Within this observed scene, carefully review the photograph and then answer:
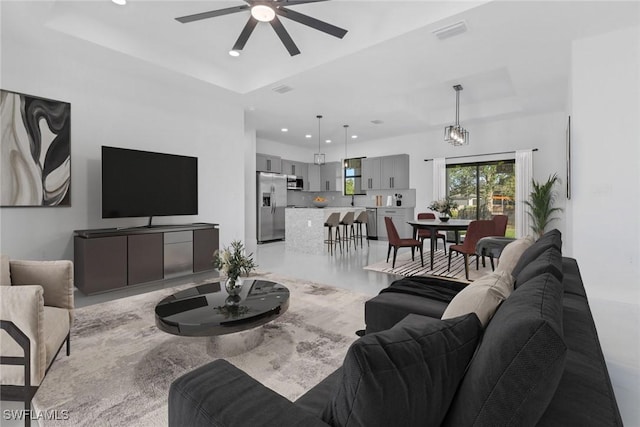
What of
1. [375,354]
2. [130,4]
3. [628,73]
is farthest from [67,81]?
[628,73]

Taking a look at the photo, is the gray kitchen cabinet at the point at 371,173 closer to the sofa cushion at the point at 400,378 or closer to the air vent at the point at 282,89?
the air vent at the point at 282,89

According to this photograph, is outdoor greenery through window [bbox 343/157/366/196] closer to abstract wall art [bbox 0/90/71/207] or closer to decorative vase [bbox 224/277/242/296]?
abstract wall art [bbox 0/90/71/207]

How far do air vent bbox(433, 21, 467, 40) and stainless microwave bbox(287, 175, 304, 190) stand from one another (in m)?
6.39

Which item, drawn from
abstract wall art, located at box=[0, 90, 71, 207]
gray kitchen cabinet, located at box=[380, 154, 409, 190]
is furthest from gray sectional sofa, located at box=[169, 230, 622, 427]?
gray kitchen cabinet, located at box=[380, 154, 409, 190]

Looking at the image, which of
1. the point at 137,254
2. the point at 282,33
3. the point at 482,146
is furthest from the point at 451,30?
the point at 482,146

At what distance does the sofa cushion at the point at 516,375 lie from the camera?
2.06ft

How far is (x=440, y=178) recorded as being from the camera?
7.75 metres

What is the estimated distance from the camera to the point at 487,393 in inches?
26.4

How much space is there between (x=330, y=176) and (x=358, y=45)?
6.53 metres

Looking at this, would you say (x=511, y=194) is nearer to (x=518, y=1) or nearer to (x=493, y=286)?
(x=518, y=1)

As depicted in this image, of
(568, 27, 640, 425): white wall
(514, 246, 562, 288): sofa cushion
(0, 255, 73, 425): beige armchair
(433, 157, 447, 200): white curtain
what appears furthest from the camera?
(433, 157, 447, 200): white curtain

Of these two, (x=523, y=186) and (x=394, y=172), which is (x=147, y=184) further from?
(x=523, y=186)

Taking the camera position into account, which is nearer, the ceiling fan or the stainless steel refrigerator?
the ceiling fan

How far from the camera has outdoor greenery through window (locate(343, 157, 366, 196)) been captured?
374 inches
